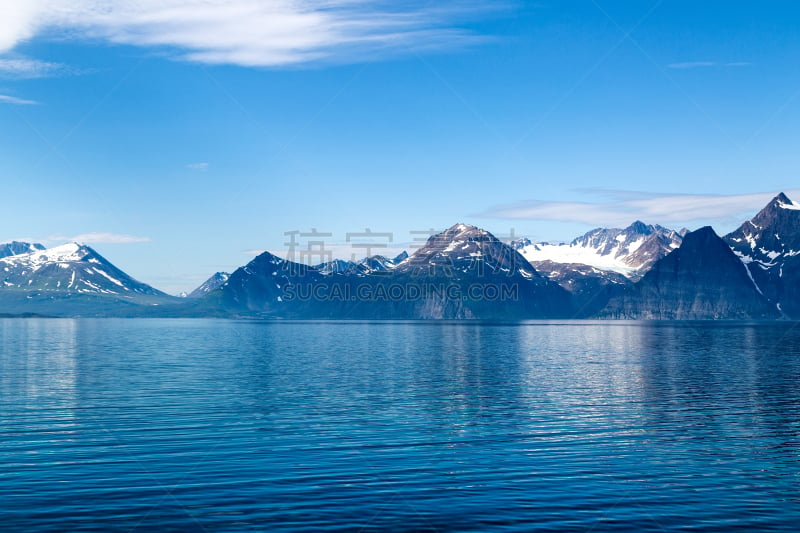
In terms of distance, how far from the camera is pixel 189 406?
225 ft

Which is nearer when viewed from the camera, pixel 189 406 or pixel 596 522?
pixel 596 522

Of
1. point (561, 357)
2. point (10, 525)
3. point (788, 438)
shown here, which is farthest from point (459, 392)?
point (561, 357)

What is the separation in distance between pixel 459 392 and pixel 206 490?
160ft

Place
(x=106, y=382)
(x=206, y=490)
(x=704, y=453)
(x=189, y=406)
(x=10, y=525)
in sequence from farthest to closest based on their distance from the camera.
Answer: (x=106, y=382) < (x=189, y=406) < (x=704, y=453) < (x=206, y=490) < (x=10, y=525)

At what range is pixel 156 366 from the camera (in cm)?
11744

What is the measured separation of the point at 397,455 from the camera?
1828 inches

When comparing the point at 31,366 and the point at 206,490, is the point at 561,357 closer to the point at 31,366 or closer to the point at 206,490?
the point at 31,366

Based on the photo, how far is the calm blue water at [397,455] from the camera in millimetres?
33469

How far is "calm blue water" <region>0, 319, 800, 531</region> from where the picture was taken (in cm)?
3347

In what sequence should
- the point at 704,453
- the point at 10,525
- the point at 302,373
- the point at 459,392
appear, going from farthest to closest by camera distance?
the point at 302,373 < the point at 459,392 < the point at 704,453 < the point at 10,525

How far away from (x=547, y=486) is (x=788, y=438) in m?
26.2

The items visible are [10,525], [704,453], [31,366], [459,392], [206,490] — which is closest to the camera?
[10,525]

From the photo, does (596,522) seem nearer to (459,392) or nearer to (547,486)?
(547,486)

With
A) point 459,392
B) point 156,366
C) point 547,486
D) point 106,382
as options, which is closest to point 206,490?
point 547,486
